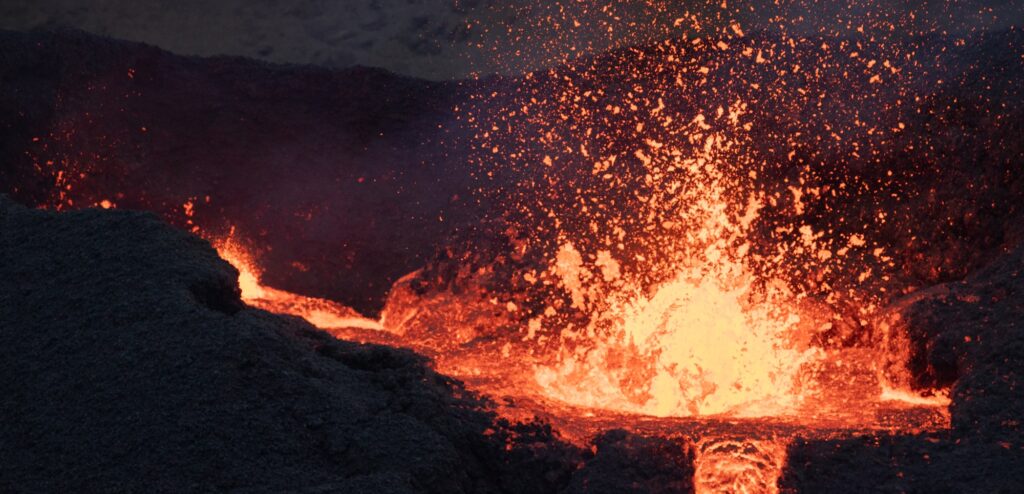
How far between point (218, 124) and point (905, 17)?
419 centimetres

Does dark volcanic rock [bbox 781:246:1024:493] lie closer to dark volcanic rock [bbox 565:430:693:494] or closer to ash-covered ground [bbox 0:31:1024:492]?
ash-covered ground [bbox 0:31:1024:492]

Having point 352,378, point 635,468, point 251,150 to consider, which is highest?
point 251,150

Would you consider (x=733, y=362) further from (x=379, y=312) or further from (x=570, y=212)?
(x=379, y=312)

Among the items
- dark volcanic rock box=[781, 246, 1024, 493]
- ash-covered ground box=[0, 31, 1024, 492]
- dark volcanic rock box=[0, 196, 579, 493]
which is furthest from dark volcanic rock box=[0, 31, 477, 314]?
dark volcanic rock box=[781, 246, 1024, 493]

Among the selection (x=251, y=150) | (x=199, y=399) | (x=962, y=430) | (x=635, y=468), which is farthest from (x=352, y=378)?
(x=251, y=150)

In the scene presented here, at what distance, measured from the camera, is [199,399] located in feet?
6.59

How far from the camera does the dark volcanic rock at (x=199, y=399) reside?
1909 mm

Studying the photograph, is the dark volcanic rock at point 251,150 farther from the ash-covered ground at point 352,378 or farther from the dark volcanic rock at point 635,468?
the dark volcanic rock at point 635,468

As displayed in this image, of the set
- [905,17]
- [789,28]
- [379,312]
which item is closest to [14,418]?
[379,312]

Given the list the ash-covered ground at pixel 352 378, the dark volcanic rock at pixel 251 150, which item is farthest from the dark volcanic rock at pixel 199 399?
the dark volcanic rock at pixel 251 150

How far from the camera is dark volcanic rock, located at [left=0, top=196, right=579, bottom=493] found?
191 cm

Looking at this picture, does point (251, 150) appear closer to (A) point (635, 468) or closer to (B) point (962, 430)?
(A) point (635, 468)

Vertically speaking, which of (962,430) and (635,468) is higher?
(962,430)

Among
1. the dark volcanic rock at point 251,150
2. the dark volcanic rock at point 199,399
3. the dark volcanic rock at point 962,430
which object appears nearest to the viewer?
the dark volcanic rock at point 199,399
